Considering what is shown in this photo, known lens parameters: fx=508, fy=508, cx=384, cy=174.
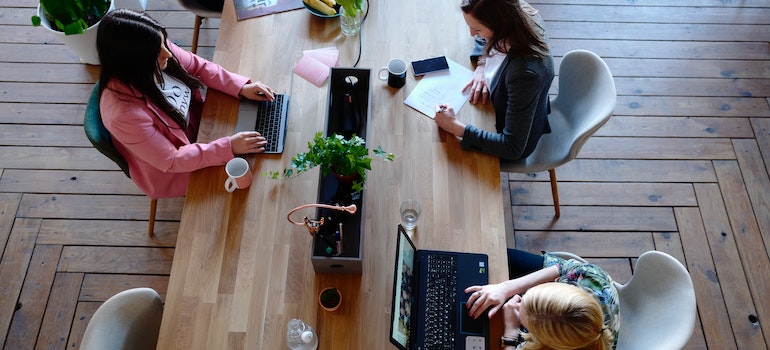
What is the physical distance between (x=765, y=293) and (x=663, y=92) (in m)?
1.30

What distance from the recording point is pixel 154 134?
195 centimetres

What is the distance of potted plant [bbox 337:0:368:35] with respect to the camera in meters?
2.20

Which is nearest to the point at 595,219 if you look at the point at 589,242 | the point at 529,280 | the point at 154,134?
the point at 589,242

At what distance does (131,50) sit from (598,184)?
8.00ft

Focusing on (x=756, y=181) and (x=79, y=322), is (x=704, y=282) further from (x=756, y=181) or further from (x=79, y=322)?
(x=79, y=322)

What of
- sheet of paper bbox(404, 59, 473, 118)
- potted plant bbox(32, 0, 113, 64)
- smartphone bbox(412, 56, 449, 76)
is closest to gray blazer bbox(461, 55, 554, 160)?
sheet of paper bbox(404, 59, 473, 118)

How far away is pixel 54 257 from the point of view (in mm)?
2643

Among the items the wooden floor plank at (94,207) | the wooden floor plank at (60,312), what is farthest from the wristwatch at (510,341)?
the wooden floor plank at (60,312)

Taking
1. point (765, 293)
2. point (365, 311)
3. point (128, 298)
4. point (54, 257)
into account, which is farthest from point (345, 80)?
point (765, 293)

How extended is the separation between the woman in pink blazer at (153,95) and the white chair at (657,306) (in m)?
1.49

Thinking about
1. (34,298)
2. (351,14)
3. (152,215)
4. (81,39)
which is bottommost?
(34,298)

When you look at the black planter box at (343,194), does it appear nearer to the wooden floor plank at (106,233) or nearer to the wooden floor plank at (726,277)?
the wooden floor plank at (106,233)

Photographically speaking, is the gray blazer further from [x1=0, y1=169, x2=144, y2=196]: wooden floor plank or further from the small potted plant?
[x1=0, y1=169, x2=144, y2=196]: wooden floor plank

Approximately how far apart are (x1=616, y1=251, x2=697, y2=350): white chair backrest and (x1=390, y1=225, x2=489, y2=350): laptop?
0.57 metres
